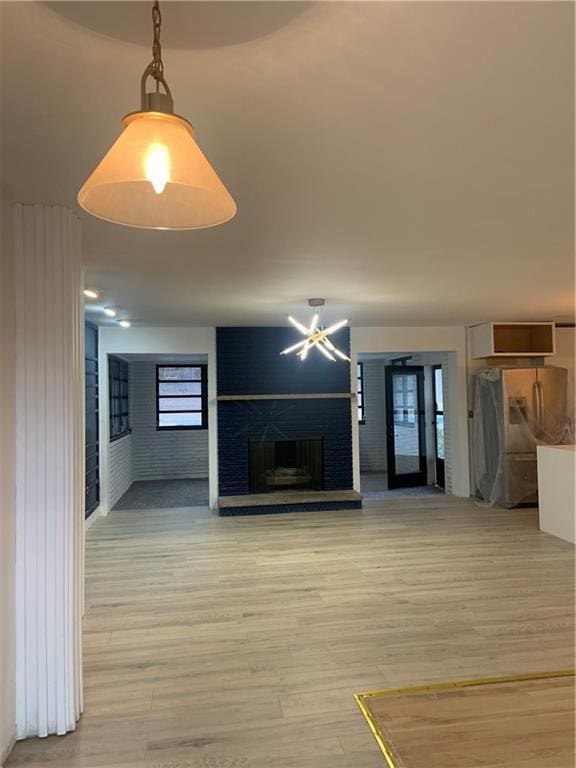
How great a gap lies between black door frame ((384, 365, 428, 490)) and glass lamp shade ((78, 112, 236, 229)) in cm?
722

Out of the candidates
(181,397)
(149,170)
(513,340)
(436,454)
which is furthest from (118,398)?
(149,170)

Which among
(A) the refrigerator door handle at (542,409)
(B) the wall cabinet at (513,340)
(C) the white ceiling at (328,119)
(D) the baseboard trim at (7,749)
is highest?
(C) the white ceiling at (328,119)

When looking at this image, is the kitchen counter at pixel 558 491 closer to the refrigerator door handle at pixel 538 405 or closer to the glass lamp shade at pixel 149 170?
the refrigerator door handle at pixel 538 405

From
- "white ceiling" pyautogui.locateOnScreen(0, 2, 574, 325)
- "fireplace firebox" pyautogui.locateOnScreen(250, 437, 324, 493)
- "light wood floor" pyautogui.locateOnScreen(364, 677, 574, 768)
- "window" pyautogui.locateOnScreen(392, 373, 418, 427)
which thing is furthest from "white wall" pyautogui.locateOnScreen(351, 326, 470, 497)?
"light wood floor" pyautogui.locateOnScreen(364, 677, 574, 768)

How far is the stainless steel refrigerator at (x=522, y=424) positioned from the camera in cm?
643

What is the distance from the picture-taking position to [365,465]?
31.9 ft

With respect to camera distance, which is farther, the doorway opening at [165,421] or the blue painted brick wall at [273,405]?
the doorway opening at [165,421]

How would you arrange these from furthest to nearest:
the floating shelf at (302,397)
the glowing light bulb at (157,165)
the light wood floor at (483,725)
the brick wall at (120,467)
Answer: the brick wall at (120,467)
the floating shelf at (302,397)
the light wood floor at (483,725)
the glowing light bulb at (157,165)

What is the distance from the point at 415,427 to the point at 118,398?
500cm

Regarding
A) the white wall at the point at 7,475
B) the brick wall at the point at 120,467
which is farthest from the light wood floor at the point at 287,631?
the brick wall at the point at 120,467

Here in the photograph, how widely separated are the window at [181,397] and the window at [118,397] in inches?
25.0

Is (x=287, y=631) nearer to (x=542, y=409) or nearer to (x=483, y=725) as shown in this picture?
(x=483, y=725)

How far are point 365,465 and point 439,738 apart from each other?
7641mm

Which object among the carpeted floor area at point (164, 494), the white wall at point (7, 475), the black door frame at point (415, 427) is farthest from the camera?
the black door frame at point (415, 427)
